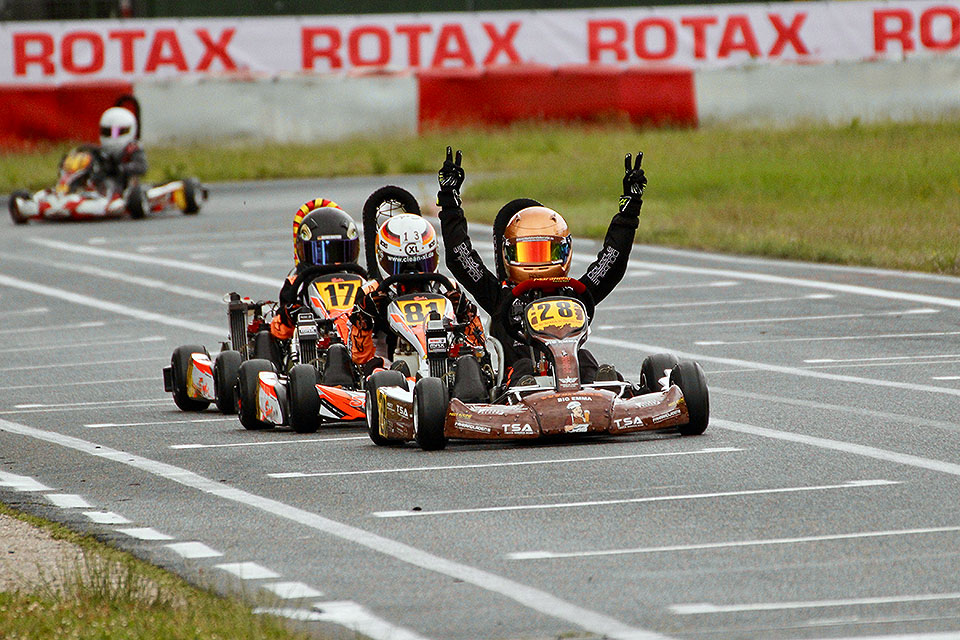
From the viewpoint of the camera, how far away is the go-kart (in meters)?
Result: 8.97

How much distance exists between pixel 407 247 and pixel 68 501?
114 inches

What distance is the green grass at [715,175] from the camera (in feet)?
65.1

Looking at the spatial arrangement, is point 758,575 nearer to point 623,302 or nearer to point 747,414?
point 747,414

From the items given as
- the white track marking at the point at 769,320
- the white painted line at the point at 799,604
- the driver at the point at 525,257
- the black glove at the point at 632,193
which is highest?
the black glove at the point at 632,193

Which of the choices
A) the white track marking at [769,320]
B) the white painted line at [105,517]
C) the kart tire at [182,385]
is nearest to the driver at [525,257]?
the kart tire at [182,385]

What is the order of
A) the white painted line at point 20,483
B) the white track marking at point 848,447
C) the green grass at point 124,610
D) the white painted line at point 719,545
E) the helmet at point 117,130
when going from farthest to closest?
the helmet at point 117,130, the white painted line at point 20,483, the white track marking at point 848,447, the white painted line at point 719,545, the green grass at point 124,610

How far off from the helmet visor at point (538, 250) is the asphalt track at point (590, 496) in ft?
3.44

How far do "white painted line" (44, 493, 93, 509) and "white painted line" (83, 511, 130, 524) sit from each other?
169 millimetres

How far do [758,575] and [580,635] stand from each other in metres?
0.92

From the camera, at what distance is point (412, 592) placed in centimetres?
608

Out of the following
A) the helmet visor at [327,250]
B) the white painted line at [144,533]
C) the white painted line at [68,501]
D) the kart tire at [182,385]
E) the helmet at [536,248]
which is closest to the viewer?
the white painted line at [144,533]

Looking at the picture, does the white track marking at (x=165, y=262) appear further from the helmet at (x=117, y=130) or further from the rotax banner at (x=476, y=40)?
the rotax banner at (x=476, y=40)

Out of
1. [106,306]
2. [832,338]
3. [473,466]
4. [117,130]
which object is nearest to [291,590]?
[473,466]

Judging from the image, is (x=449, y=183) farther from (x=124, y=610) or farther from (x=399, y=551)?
(x=124, y=610)
